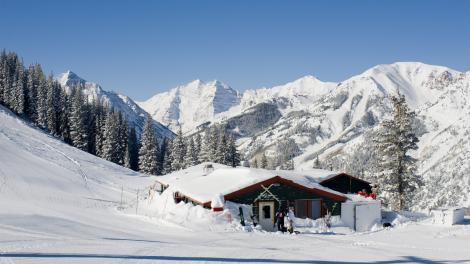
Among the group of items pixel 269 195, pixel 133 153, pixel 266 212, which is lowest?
pixel 266 212

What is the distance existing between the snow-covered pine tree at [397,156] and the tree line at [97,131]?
1470 inches

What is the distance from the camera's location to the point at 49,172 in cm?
5091

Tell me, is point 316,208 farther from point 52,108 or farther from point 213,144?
point 52,108

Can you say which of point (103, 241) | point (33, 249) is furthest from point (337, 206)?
point (33, 249)

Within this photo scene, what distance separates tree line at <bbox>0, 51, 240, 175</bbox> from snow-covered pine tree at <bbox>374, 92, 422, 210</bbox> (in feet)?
122

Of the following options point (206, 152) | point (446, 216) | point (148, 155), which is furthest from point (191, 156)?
point (446, 216)

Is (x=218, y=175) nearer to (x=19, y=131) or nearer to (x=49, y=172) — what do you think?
(x=49, y=172)

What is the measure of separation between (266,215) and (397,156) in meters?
14.9

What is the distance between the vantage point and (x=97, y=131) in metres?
102

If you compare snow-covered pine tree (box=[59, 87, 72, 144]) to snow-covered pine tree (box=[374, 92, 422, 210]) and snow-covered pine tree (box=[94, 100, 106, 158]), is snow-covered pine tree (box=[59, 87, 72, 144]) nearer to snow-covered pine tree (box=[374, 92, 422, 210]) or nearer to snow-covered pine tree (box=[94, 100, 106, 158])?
snow-covered pine tree (box=[94, 100, 106, 158])

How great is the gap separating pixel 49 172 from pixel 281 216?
29.4 m

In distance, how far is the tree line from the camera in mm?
82438

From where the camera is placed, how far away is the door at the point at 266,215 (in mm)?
33312

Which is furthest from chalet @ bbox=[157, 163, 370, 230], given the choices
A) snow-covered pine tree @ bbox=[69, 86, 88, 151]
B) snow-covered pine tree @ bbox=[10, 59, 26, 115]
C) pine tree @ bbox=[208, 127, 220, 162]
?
snow-covered pine tree @ bbox=[10, 59, 26, 115]
